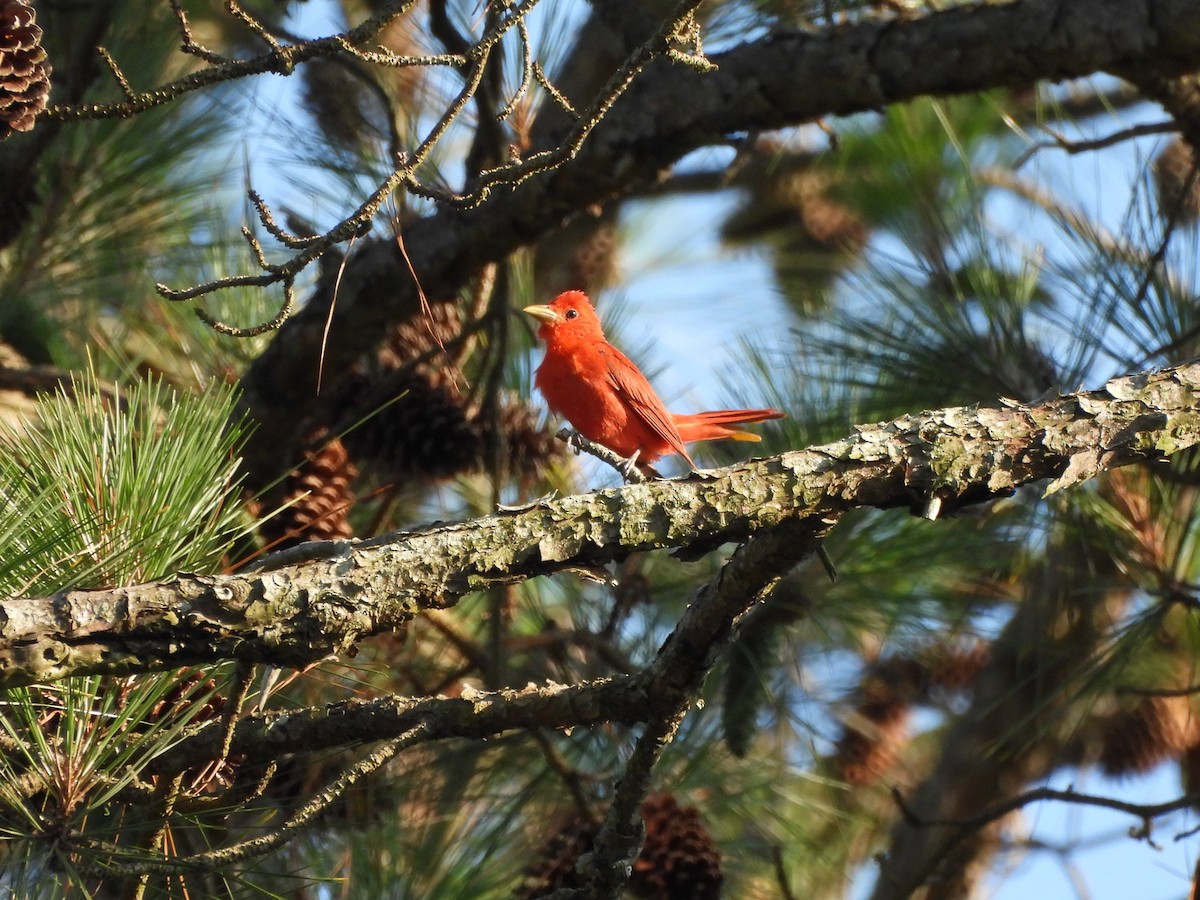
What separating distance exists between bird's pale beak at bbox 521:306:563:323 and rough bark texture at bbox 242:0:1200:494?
0.34 metres

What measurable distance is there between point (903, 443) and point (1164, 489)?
1553 millimetres

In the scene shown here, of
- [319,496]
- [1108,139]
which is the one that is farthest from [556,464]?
[1108,139]

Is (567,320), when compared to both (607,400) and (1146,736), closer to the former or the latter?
(607,400)

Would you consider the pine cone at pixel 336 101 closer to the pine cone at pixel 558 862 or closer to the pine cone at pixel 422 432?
the pine cone at pixel 422 432

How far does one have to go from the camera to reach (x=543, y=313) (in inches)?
137

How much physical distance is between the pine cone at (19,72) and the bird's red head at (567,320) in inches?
67.7

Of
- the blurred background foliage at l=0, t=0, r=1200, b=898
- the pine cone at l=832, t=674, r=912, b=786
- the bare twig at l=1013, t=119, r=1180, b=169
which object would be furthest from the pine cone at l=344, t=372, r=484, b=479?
the pine cone at l=832, t=674, r=912, b=786

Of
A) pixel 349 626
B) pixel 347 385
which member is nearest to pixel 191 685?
pixel 349 626

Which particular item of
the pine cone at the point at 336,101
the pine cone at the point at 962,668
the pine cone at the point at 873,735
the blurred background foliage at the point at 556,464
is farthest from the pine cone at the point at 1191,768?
the pine cone at the point at 336,101

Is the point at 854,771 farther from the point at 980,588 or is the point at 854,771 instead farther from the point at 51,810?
the point at 51,810

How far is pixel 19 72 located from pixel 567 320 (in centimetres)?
199

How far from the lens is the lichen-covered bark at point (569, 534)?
1.35 metres

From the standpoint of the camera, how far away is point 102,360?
12.3ft

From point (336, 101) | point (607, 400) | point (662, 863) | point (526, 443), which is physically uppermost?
point (336, 101)
